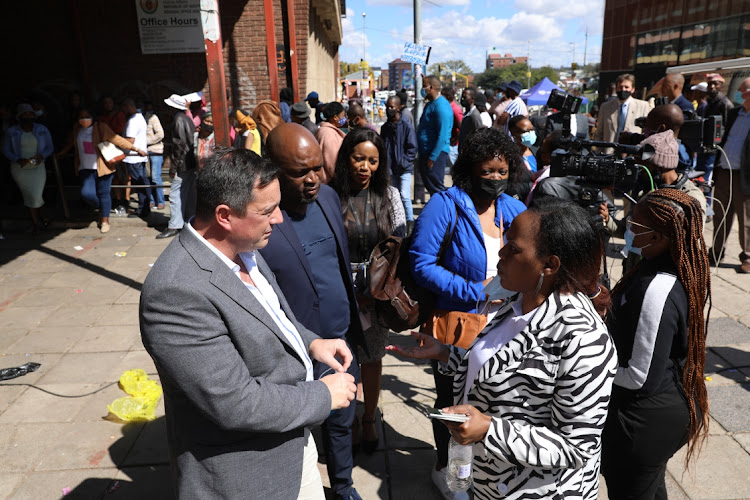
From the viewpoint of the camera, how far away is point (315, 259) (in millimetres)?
2664

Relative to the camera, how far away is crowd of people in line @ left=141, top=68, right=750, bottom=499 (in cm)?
158

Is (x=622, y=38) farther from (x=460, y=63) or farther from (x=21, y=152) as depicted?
(x=460, y=63)

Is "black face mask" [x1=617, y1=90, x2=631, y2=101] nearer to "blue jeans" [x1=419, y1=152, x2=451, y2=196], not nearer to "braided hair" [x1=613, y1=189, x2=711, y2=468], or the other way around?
"blue jeans" [x1=419, y1=152, x2=451, y2=196]

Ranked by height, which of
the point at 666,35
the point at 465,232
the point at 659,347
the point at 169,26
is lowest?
the point at 659,347

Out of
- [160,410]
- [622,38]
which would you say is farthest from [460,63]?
[160,410]

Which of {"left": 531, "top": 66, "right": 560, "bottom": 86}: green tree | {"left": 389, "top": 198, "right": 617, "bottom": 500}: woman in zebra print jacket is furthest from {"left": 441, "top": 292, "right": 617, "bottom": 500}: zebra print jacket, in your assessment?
{"left": 531, "top": 66, "right": 560, "bottom": 86}: green tree

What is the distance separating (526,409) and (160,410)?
3.02 metres

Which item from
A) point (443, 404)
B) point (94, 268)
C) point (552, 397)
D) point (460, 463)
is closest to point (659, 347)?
point (552, 397)

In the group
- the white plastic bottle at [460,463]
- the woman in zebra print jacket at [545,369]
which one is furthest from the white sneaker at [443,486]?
the woman in zebra print jacket at [545,369]

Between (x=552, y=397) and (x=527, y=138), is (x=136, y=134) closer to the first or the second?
(x=527, y=138)

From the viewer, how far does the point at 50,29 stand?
1046 centimetres

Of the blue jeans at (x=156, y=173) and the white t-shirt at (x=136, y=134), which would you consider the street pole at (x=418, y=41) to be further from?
the white t-shirt at (x=136, y=134)

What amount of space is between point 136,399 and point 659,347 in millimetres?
3343

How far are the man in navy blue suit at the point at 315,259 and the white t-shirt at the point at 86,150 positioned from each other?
276 inches
